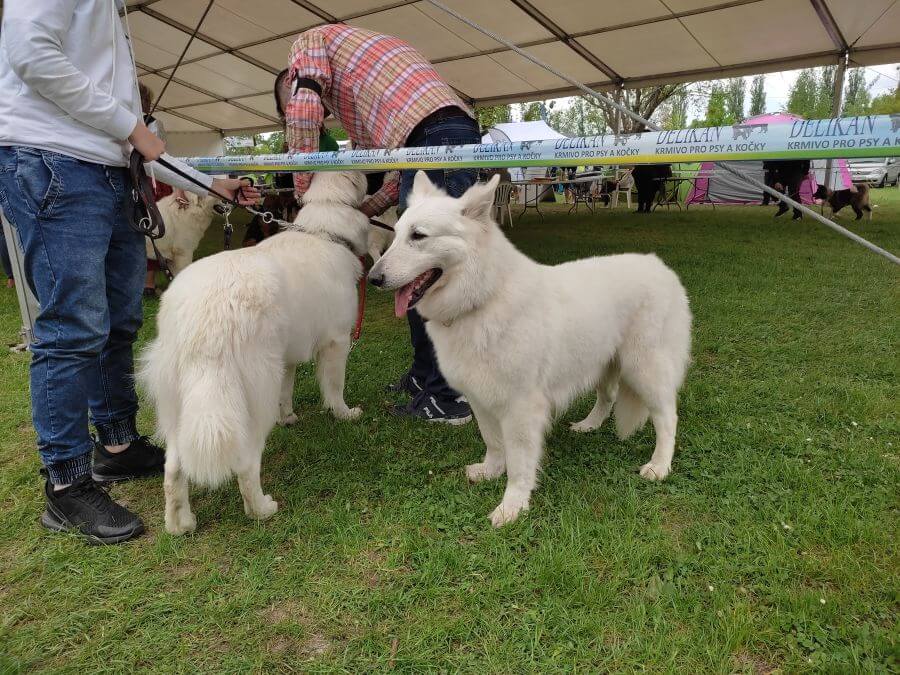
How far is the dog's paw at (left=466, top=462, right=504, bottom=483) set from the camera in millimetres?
2816

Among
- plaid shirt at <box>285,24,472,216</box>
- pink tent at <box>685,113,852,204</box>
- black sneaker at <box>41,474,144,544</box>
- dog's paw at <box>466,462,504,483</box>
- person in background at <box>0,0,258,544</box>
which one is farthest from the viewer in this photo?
pink tent at <box>685,113,852,204</box>

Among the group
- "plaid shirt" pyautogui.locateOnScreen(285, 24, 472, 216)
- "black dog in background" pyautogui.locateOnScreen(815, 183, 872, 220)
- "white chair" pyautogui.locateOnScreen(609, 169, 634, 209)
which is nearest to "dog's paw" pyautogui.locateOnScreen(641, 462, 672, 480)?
"plaid shirt" pyautogui.locateOnScreen(285, 24, 472, 216)

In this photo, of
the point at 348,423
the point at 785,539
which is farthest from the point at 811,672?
the point at 348,423

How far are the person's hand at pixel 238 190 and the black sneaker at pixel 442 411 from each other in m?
1.68

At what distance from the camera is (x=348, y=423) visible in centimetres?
348

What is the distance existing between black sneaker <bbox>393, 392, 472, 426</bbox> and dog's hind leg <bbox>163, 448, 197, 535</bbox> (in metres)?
1.50

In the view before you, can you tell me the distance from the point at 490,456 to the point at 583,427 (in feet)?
2.74

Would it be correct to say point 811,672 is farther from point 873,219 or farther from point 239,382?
point 873,219

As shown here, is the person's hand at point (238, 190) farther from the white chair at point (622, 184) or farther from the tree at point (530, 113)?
the tree at point (530, 113)

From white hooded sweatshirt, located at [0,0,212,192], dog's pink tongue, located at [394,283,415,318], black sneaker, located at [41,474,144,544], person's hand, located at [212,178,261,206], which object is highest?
white hooded sweatshirt, located at [0,0,212,192]

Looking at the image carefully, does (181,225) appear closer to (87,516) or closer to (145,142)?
(145,142)

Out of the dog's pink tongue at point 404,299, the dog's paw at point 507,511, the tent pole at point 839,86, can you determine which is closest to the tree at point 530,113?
the tent pole at point 839,86

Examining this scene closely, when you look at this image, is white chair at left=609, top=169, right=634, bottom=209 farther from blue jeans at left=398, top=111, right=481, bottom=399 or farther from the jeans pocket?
the jeans pocket

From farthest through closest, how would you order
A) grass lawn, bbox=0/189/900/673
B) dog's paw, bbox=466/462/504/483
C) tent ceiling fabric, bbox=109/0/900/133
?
tent ceiling fabric, bbox=109/0/900/133, dog's paw, bbox=466/462/504/483, grass lawn, bbox=0/189/900/673
